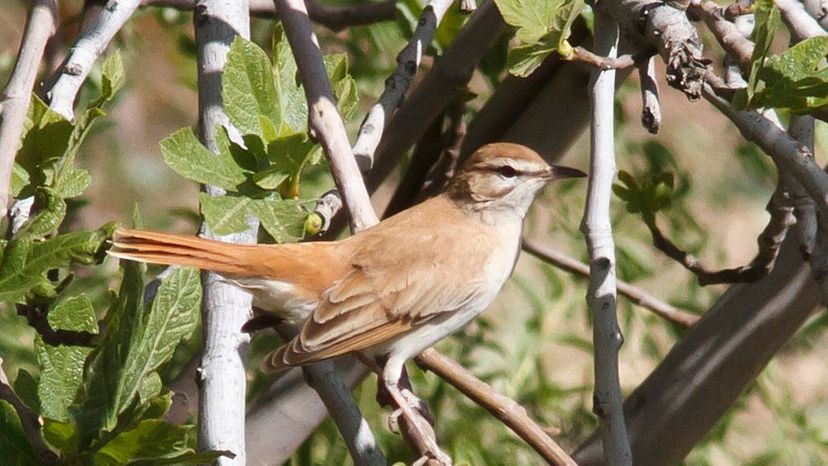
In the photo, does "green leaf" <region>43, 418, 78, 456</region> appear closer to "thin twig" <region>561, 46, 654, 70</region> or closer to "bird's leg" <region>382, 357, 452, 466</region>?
"bird's leg" <region>382, 357, 452, 466</region>

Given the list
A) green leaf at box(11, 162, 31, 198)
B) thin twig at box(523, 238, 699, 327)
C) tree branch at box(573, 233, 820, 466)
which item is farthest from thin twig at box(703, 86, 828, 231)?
thin twig at box(523, 238, 699, 327)

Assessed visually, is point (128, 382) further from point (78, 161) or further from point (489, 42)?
point (78, 161)

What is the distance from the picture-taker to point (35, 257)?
220 centimetres

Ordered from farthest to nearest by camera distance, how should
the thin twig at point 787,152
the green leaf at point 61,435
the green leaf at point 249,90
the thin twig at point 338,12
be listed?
the thin twig at point 338,12 < the green leaf at point 249,90 < the green leaf at point 61,435 < the thin twig at point 787,152

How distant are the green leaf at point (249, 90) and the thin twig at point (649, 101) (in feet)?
2.53

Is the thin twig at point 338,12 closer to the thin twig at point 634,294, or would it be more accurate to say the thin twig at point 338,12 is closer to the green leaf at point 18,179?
the thin twig at point 634,294

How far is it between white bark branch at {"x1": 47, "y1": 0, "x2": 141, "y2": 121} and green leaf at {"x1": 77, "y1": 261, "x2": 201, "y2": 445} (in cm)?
46

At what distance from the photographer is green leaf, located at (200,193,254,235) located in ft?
7.97

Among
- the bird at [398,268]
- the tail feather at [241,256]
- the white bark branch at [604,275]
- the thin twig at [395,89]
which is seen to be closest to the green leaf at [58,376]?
the tail feather at [241,256]

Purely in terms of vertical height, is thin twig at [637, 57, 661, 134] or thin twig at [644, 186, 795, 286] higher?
thin twig at [637, 57, 661, 134]

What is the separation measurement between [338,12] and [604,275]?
2.02 m

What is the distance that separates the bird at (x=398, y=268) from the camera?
2.99 m

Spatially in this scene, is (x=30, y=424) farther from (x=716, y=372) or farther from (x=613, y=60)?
(x=716, y=372)

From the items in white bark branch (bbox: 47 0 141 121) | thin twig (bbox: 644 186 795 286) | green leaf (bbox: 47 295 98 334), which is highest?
white bark branch (bbox: 47 0 141 121)
